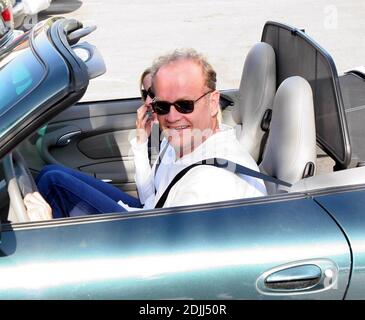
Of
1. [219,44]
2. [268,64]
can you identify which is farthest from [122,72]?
[268,64]

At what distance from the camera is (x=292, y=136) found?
8.18ft

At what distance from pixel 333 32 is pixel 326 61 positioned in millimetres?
7943

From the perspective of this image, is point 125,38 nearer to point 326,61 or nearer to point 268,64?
point 268,64

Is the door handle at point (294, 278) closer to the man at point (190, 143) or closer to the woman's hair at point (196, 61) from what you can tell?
the man at point (190, 143)

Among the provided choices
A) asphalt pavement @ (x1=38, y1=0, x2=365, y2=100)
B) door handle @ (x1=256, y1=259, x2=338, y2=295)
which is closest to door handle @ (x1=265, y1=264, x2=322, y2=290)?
door handle @ (x1=256, y1=259, x2=338, y2=295)

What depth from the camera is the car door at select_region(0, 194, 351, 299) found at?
5.85 feet

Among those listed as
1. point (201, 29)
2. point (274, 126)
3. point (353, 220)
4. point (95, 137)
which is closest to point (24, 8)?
point (201, 29)

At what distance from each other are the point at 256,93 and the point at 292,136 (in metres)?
0.95

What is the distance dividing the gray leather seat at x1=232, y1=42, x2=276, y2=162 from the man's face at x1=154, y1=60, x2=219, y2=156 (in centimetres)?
112

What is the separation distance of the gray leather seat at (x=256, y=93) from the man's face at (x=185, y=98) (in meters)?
1.12

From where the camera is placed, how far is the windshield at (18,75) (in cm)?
198

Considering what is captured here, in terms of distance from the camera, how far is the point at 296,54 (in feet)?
10.1

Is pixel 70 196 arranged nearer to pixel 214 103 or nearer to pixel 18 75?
pixel 18 75
